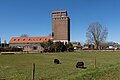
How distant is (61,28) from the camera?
175m

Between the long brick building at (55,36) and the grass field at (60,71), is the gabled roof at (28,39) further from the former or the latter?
the grass field at (60,71)

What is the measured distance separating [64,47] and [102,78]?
102321 mm

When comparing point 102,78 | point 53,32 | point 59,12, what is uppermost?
point 59,12

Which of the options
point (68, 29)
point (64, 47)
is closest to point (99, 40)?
point (64, 47)

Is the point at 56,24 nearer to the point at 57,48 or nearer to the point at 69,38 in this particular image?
the point at 69,38

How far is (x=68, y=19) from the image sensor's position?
179875 millimetres

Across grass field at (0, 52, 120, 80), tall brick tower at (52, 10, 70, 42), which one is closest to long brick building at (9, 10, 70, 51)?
tall brick tower at (52, 10, 70, 42)

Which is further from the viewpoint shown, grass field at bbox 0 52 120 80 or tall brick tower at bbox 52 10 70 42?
tall brick tower at bbox 52 10 70 42

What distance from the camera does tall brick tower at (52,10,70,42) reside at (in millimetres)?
173000

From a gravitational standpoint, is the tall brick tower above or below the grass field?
above

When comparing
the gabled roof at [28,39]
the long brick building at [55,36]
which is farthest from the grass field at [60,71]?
the gabled roof at [28,39]

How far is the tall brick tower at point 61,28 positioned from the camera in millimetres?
173000

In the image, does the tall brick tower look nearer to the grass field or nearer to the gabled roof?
the gabled roof

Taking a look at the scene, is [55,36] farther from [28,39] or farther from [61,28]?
[28,39]
